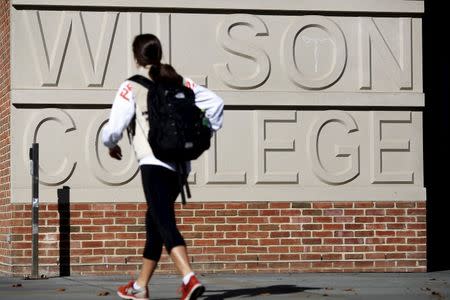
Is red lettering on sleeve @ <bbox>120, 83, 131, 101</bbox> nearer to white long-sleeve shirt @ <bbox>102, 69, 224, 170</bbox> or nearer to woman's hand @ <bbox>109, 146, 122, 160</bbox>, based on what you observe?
white long-sleeve shirt @ <bbox>102, 69, 224, 170</bbox>

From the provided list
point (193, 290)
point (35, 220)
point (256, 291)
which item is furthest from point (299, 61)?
point (193, 290)

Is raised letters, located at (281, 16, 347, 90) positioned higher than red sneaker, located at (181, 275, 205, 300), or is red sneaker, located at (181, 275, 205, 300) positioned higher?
raised letters, located at (281, 16, 347, 90)

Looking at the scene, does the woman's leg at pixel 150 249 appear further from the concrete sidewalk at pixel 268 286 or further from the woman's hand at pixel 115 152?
the concrete sidewalk at pixel 268 286

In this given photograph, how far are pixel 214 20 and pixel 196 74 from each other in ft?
2.11

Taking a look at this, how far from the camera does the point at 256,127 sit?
12.5 meters

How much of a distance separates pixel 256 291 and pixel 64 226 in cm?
322

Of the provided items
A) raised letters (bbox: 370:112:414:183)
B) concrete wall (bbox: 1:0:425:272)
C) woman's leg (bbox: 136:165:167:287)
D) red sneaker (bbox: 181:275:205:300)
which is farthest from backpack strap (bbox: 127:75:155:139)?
raised letters (bbox: 370:112:414:183)

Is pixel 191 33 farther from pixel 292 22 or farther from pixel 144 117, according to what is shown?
pixel 144 117

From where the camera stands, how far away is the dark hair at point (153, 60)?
789 centimetres

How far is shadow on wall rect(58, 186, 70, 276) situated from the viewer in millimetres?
12242

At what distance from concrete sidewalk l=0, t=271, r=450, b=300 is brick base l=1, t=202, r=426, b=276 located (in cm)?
27

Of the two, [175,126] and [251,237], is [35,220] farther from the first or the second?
[175,126]

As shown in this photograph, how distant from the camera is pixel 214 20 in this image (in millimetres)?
12594

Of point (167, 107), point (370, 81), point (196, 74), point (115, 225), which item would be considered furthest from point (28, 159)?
point (167, 107)
